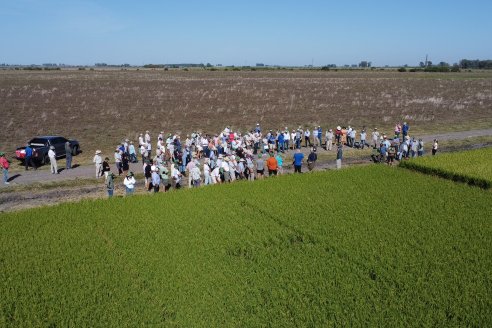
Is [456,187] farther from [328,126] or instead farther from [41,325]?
[328,126]

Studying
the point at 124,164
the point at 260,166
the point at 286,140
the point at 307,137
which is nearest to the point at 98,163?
the point at 124,164

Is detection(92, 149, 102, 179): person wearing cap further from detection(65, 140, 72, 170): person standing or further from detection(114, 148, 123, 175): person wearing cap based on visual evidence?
detection(65, 140, 72, 170): person standing

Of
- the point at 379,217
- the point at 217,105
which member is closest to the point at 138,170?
the point at 379,217

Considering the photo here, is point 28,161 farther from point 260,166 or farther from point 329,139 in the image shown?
point 329,139

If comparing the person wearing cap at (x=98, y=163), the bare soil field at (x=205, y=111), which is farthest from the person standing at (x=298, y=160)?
the bare soil field at (x=205, y=111)

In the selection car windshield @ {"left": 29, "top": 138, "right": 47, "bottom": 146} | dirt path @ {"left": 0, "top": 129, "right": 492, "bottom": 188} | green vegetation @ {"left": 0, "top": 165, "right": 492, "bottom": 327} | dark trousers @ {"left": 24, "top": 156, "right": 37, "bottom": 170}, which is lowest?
dirt path @ {"left": 0, "top": 129, "right": 492, "bottom": 188}

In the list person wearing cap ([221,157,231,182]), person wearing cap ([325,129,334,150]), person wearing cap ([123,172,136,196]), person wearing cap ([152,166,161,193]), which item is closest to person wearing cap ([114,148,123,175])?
person wearing cap ([152,166,161,193])
